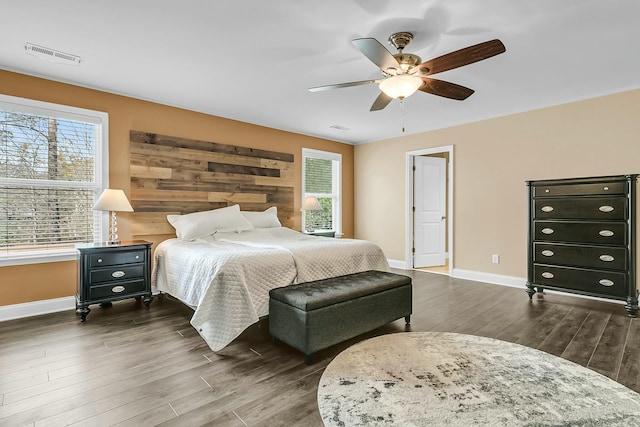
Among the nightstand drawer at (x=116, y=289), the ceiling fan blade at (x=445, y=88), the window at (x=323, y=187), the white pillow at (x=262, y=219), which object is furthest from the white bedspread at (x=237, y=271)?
the window at (x=323, y=187)

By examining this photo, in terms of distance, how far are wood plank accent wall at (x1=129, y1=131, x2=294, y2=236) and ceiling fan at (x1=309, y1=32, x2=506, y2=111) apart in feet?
8.42

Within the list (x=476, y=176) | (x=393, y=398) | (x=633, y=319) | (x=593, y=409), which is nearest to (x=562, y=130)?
(x=476, y=176)

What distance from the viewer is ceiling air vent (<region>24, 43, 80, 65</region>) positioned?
2.70 metres

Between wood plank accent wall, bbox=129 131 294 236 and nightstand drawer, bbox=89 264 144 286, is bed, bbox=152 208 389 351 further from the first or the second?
wood plank accent wall, bbox=129 131 294 236

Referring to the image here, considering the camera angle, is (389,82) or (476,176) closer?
(389,82)

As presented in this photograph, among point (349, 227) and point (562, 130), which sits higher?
point (562, 130)

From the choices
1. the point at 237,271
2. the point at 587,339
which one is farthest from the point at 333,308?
the point at 587,339

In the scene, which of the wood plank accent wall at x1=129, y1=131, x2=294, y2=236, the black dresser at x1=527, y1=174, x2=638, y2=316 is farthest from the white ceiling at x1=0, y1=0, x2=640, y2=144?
the black dresser at x1=527, y1=174, x2=638, y2=316

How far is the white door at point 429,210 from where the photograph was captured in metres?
5.87

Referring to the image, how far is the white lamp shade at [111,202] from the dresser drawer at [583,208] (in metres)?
4.51

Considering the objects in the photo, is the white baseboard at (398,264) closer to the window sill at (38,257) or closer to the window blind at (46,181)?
the window blind at (46,181)

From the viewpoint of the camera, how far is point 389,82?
96.9 inches

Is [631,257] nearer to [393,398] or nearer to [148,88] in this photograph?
[393,398]

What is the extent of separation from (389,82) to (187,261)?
228cm
